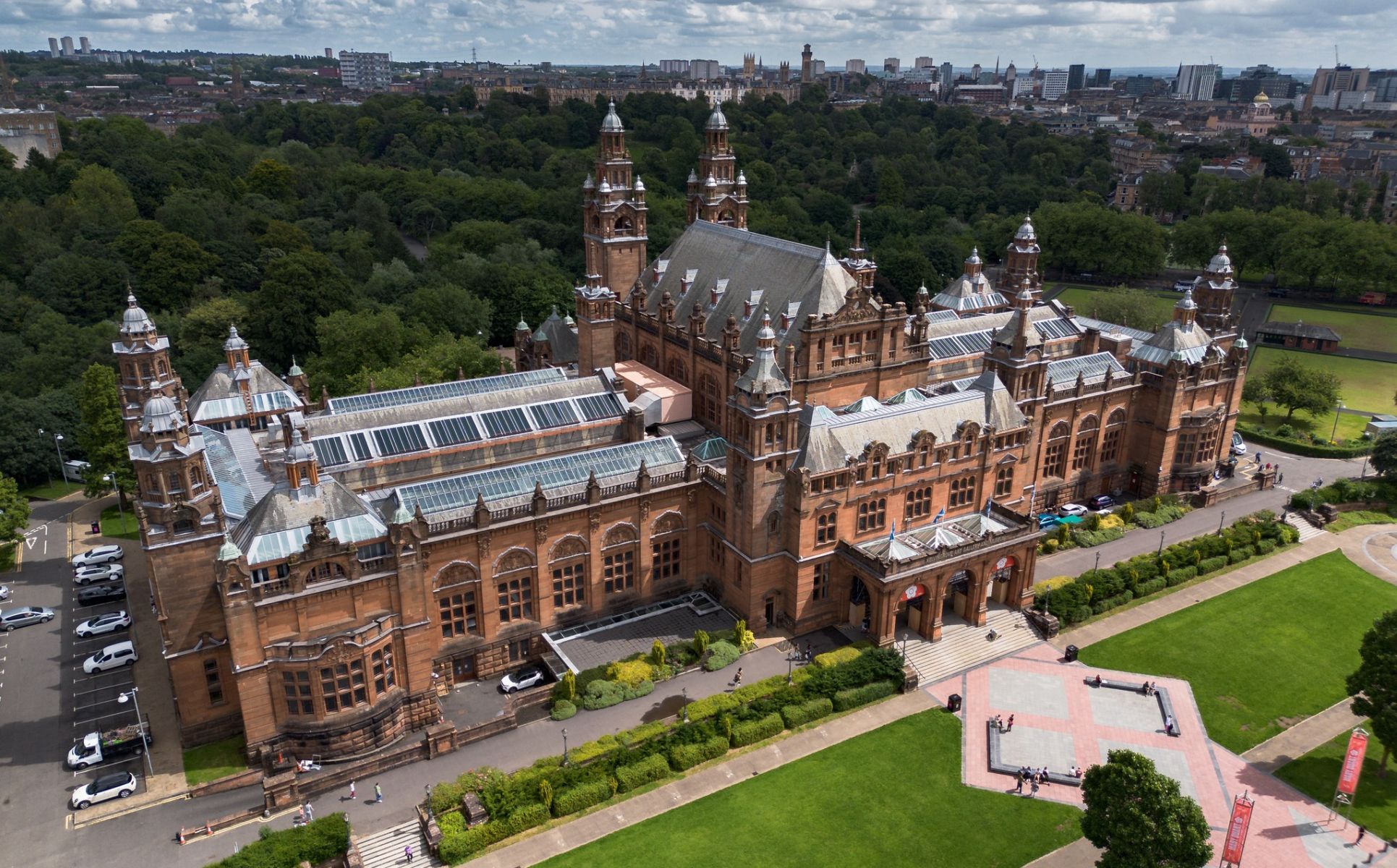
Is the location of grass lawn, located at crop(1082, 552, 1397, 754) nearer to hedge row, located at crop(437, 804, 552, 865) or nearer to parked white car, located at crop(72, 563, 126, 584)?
hedge row, located at crop(437, 804, 552, 865)

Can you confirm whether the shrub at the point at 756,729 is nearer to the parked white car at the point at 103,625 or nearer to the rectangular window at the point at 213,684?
the rectangular window at the point at 213,684

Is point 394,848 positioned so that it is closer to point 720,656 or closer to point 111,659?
point 720,656

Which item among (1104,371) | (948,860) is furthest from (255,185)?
(948,860)

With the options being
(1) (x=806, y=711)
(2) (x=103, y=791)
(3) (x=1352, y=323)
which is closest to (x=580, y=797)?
(1) (x=806, y=711)

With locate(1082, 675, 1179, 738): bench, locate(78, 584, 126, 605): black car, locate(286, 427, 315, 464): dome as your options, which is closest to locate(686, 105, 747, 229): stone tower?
locate(286, 427, 315, 464): dome

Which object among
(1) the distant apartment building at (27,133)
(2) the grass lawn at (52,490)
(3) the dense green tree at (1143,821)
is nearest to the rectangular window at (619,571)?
(3) the dense green tree at (1143,821)

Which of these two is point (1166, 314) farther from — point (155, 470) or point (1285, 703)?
point (155, 470)

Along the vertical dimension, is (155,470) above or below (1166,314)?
above
